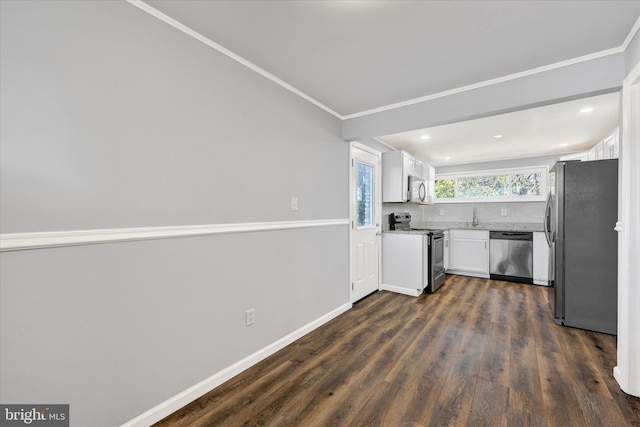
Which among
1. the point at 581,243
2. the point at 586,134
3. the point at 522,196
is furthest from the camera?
the point at 522,196

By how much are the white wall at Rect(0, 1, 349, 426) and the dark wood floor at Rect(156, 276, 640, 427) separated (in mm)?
352

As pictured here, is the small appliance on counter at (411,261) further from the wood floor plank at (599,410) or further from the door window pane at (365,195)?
the wood floor plank at (599,410)

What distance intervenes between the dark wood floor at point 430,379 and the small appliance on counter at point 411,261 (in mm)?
A: 879

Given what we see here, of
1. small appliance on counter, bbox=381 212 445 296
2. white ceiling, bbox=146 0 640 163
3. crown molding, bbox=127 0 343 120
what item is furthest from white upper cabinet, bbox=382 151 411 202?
crown molding, bbox=127 0 343 120

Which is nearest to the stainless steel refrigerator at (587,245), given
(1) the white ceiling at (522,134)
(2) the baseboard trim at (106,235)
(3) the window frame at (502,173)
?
(1) the white ceiling at (522,134)

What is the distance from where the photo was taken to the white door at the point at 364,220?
11.9ft

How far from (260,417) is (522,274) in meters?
4.87

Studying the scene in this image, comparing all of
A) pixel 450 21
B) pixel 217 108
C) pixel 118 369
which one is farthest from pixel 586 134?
pixel 118 369

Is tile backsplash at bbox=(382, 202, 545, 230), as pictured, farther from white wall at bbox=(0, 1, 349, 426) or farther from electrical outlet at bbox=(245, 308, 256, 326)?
white wall at bbox=(0, 1, 349, 426)

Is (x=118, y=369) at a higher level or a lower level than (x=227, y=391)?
higher

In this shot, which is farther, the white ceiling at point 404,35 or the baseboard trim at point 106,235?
the white ceiling at point 404,35

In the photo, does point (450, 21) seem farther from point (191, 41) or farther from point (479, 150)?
point (479, 150)

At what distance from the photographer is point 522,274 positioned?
470cm

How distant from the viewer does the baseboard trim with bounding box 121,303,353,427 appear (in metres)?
1.55
